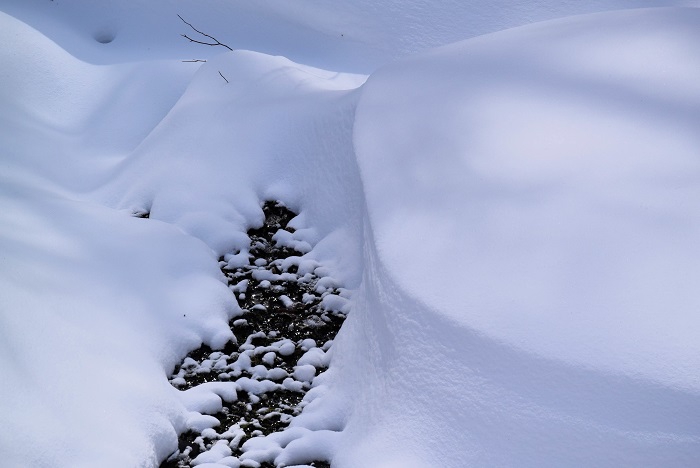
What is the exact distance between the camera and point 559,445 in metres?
1.75

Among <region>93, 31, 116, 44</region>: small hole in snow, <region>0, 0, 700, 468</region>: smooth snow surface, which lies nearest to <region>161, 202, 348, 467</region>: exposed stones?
<region>0, 0, 700, 468</region>: smooth snow surface

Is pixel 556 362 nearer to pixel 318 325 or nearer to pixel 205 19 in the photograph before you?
pixel 318 325

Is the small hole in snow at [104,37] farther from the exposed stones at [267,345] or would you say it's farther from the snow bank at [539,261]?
the snow bank at [539,261]

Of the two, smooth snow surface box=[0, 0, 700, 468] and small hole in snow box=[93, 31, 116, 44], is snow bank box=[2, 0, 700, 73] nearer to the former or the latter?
small hole in snow box=[93, 31, 116, 44]

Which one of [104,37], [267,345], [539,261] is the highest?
[104,37]

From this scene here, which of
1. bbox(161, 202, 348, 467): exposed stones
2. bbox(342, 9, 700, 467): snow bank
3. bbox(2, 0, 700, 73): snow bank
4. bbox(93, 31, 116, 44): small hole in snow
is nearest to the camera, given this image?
bbox(342, 9, 700, 467): snow bank

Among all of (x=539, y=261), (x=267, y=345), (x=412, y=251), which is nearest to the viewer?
(x=539, y=261)

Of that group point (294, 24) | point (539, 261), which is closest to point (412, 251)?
point (539, 261)

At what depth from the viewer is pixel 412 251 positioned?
7.43 feet

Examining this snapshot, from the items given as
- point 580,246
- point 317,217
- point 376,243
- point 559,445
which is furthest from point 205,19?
point 559,445

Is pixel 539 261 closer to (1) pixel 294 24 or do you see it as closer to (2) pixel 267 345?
(2) pixel 267 345

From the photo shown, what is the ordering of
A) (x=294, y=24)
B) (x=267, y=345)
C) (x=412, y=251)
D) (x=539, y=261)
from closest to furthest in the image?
1. (x=539, y=261)
2. (x=412, y=251)
3. (x=267, y=345)
4. (x=294, y=24)

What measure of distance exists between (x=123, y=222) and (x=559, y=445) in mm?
2050

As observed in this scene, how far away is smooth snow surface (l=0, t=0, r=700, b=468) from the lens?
1813 mm
